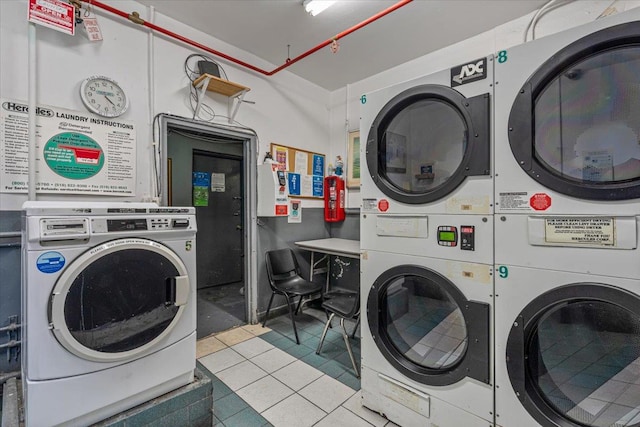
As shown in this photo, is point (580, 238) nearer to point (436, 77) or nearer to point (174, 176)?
point (436, 77)

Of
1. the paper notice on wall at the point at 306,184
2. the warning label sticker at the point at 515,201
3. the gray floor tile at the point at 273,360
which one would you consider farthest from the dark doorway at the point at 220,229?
the warning label sticker at the point at 515,201

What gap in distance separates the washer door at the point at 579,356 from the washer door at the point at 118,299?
1.71m

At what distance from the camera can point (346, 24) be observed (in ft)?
8.37

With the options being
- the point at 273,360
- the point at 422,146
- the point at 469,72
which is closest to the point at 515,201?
the point at 422,146

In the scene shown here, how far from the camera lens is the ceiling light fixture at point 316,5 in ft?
7.04

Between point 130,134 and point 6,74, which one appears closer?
point 6,74

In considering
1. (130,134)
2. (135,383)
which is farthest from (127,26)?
(135,383)

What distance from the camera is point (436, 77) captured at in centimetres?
150

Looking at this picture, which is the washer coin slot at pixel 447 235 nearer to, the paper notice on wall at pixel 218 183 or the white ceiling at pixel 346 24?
the white ceiling at pixel 346 24

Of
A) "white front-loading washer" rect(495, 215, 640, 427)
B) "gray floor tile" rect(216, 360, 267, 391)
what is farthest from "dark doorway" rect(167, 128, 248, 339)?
"white front-loading washer" rect(495, 215, 640, 427)

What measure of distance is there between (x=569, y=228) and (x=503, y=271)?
0.31 m

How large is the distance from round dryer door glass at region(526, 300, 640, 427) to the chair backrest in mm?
2224

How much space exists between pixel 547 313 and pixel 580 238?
Answer: 0.34 m

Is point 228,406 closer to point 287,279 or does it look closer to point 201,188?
point 287,279
